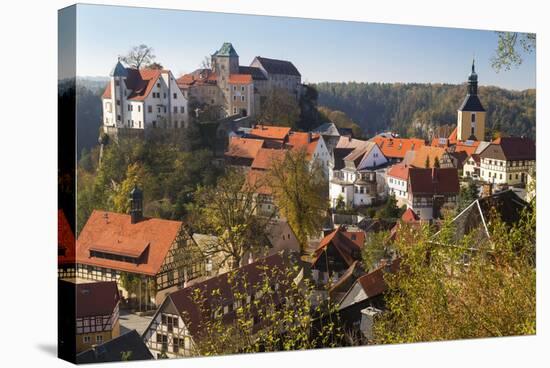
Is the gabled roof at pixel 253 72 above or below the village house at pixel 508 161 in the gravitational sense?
above

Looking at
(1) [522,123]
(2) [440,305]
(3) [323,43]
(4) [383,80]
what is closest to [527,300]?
(2) [440,305]

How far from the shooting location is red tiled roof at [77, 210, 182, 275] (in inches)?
327

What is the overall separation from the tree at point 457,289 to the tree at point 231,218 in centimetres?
142

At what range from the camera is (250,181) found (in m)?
9.34

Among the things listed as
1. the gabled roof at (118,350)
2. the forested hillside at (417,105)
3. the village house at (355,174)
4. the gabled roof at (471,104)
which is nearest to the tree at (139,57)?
the forested hillside at (417,105)

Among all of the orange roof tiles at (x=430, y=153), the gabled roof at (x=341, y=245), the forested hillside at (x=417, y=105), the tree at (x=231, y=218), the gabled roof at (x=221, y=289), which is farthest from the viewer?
the orange roof tiles at (x=430, y=153)

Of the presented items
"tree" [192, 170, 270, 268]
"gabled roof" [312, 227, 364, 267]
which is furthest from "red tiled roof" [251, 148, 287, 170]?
"gabled roof" [312, 227, 364, 267]

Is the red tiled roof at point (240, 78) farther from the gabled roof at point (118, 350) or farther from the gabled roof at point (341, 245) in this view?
the gabled roof at point (118, 350)

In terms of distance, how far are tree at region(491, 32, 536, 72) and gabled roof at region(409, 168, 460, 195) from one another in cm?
121

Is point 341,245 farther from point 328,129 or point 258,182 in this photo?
point 328,129

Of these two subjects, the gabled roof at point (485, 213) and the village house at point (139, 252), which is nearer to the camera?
the village house at point (139, 252)

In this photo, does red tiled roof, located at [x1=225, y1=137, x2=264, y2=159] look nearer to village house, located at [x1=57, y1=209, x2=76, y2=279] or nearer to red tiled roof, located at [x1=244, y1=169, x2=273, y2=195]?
red tiled roof, located at [x1=244, y1=169, x2=273, y2=195]

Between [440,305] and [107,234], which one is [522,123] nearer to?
[440,305]

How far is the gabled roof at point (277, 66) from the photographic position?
30.2 feet
